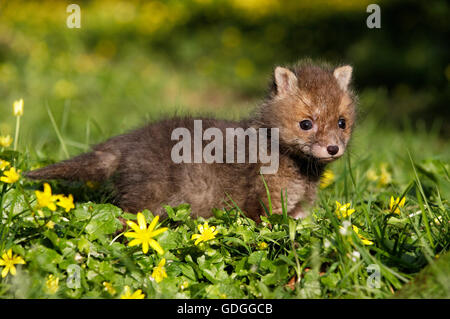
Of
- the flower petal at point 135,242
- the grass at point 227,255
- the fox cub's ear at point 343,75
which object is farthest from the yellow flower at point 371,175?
the flower petal at point 135,242

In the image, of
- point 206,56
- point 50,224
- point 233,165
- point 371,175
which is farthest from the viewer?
point 206,56

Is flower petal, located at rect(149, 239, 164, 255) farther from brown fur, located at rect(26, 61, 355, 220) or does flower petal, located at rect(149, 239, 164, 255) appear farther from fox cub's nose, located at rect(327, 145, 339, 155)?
fox cub's nose, located at rect(327, 145, 339, 155)

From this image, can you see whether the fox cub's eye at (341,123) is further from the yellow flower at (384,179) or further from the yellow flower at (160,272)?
Result: the yellow flower at (160,272)

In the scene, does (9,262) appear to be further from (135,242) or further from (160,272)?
(160,272)

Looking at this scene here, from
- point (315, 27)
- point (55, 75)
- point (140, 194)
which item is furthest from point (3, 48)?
point (140, 194)

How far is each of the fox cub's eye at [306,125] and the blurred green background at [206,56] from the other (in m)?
3.23

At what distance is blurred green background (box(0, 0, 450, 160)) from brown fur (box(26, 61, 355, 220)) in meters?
2.47

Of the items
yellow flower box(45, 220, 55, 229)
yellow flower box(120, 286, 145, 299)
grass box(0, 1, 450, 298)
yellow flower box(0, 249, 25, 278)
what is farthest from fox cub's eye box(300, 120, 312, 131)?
yellow flower box(0, 249, 25, 278)

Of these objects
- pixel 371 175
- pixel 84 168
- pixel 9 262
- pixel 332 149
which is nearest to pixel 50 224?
pixel 9 262

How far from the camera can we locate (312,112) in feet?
12.4

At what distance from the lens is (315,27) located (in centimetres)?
1297

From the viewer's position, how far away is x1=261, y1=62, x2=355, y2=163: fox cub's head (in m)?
3.74

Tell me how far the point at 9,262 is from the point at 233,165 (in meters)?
1.76

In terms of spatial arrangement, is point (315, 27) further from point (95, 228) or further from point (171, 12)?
point (95, 228)
